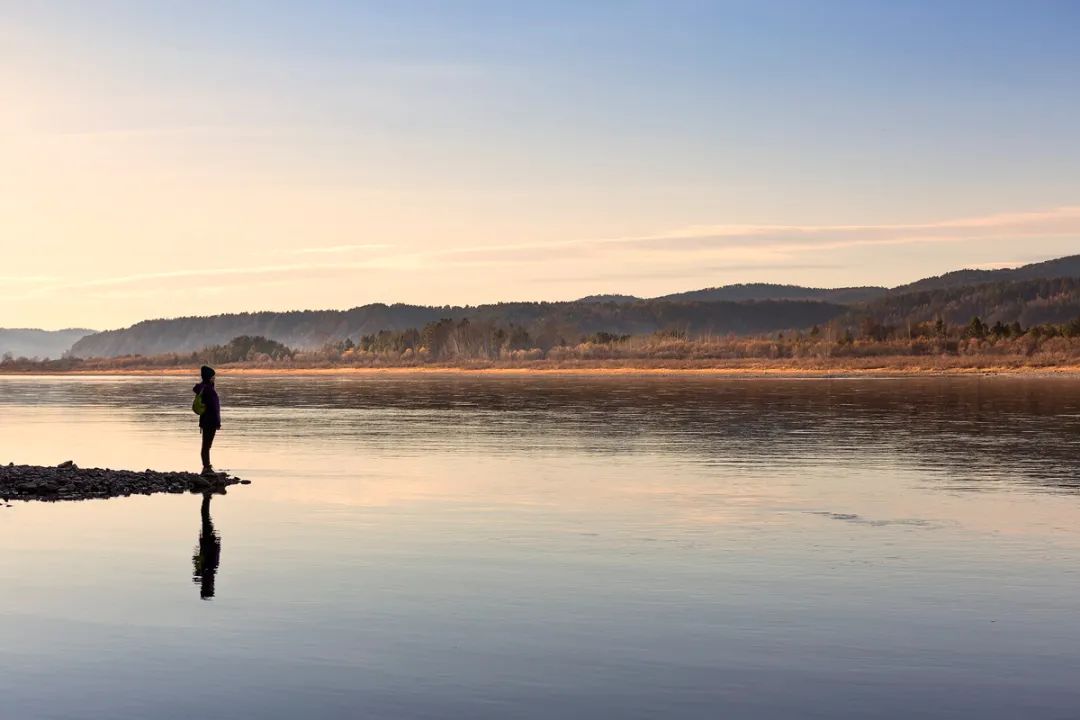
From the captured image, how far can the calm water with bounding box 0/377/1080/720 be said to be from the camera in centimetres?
1022

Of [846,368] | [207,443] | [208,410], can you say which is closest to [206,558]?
[207,443]

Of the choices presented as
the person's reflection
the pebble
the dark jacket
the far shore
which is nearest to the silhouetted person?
the dark jacket

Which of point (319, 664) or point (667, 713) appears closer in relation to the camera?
point (667, 713)

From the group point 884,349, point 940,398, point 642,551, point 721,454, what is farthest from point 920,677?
point 884,349

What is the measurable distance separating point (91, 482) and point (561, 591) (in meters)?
14.5

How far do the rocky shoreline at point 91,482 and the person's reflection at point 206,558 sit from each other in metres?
4.54

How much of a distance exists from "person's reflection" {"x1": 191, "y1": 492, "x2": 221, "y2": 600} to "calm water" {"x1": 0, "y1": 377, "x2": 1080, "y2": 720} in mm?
79

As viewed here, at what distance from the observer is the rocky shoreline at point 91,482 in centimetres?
2483

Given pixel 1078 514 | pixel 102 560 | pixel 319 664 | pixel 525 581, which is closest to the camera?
pixel 319 664

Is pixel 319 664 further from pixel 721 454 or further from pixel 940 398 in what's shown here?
pixel 940 398

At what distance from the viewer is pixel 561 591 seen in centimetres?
1445

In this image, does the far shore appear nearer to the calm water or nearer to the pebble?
the calm water

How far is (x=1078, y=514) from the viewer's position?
20938 mm

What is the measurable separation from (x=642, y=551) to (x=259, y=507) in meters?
8.30
